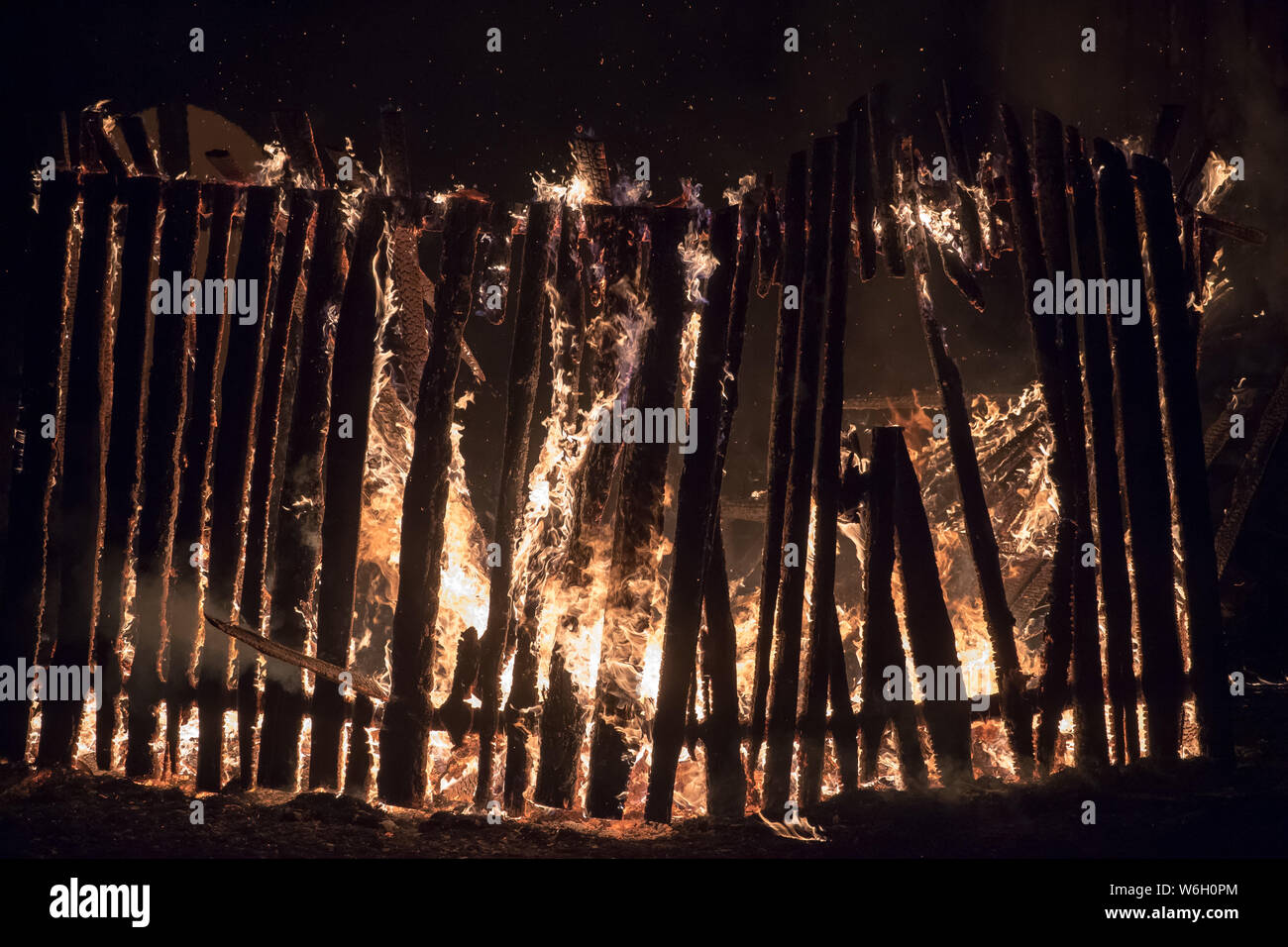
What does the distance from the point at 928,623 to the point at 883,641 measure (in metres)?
0.26

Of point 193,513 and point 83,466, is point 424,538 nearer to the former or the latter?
point 193,513

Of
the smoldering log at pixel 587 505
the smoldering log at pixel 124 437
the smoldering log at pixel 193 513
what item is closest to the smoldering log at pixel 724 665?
the smoldering log at pixel 587 505

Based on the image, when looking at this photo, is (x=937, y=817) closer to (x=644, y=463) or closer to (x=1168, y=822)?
(x=1168, y=822)

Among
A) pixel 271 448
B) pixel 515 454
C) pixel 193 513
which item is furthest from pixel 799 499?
pixel 193 513

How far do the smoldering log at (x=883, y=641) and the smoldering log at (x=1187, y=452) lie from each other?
5.30 ft

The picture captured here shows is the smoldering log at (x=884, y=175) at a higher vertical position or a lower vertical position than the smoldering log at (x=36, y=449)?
higher

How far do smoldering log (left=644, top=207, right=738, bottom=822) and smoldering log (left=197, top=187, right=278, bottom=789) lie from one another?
2.10 meters

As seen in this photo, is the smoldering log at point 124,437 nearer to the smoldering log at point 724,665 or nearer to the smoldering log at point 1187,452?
the smoldering log at point 724,665

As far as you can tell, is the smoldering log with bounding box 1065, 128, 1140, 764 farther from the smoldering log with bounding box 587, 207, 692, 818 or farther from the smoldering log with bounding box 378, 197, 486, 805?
the smoldering log with bounding box 378, 197, 486, 805

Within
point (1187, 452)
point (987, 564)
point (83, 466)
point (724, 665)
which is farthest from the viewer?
point (1187, 452)

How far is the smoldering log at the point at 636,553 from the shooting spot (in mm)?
3867

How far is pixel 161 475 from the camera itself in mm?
4145

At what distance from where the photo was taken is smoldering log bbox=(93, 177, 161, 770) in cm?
414

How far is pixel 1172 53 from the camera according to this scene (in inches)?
280
